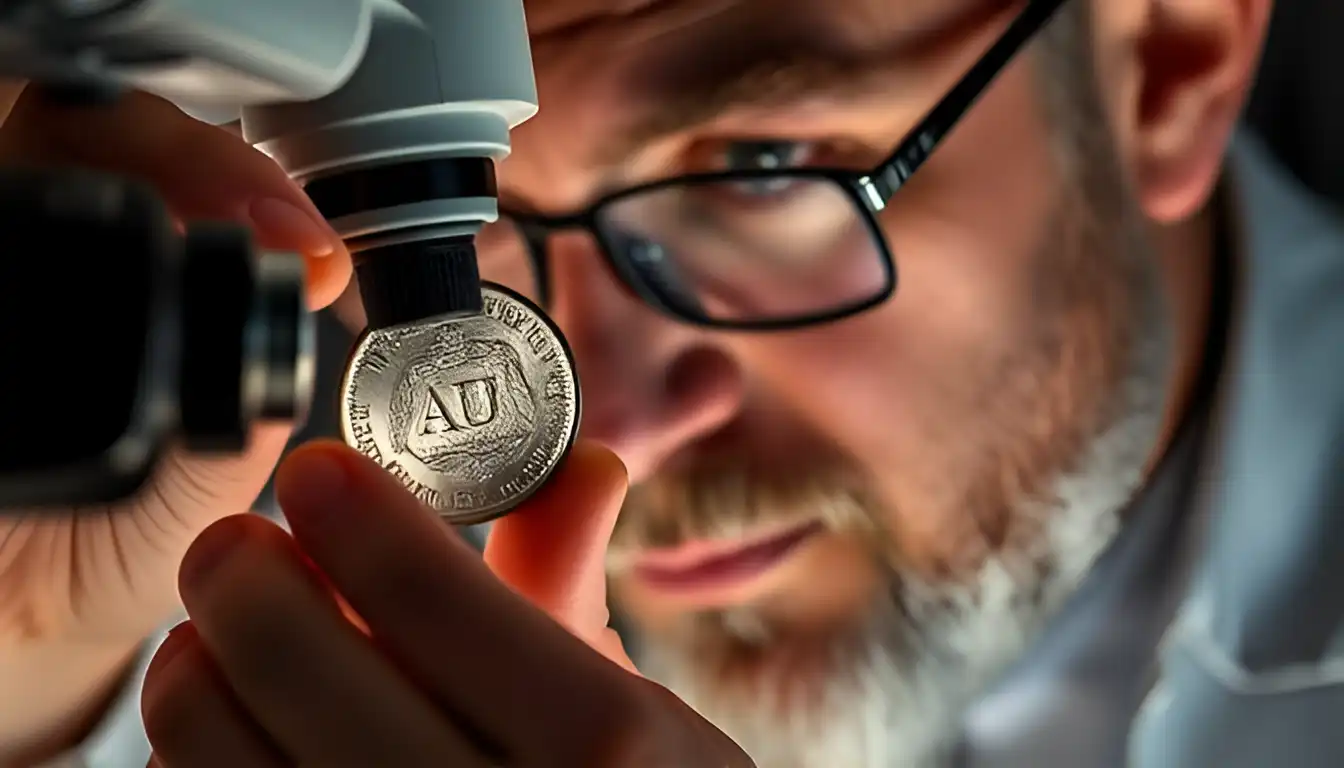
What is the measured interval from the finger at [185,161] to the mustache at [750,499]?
0.35 m

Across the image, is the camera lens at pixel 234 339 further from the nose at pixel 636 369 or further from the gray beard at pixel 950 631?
the gray beard at pixel 950 631

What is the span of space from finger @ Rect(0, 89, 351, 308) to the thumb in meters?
0.14

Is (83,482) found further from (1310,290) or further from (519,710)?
(1310,290)

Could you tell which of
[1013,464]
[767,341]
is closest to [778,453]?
[767,341]

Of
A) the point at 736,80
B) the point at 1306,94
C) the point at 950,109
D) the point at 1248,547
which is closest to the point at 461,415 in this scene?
the point at 736,80

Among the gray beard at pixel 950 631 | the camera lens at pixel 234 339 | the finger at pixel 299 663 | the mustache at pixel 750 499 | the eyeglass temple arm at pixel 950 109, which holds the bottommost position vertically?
the gray beard at pixel 950 631

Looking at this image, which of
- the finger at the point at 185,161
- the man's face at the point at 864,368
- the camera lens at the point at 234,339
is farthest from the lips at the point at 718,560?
the camera lens at the point at 234,339

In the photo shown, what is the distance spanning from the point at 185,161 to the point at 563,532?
24cm

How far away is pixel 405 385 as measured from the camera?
438 millimetres

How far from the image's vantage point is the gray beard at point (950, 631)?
85 centimetres

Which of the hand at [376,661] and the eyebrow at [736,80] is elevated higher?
the eyebrow at [736,80]

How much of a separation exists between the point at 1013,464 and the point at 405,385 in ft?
1.76

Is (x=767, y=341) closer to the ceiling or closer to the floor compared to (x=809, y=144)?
closer to the floor

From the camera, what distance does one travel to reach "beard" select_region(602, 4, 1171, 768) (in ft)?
2.57
